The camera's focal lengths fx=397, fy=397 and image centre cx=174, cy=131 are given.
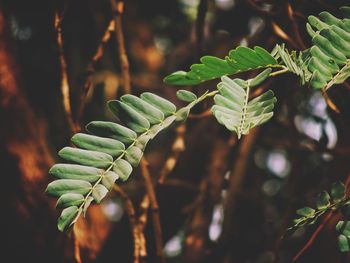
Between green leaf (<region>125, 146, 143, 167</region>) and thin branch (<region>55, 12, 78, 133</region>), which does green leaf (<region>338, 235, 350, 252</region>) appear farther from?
thin branch (<region>55, 12, 78, 133</region>)

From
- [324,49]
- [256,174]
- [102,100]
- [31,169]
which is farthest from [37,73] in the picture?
[324,49]

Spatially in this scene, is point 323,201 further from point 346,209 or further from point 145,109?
point 145,109

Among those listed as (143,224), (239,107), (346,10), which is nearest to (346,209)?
(239,107)

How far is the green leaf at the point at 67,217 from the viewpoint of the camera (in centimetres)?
60

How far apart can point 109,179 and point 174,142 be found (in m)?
0.83

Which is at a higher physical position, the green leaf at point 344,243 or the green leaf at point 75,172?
the green leaf at point 75,172

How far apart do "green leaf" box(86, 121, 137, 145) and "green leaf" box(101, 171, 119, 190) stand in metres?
0.06

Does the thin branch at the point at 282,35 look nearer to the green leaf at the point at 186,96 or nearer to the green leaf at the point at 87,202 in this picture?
the green leaf at the point at 186,96

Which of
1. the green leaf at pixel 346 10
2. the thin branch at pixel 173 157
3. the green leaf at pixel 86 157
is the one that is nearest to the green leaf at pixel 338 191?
the green leaf at pixel 346 10

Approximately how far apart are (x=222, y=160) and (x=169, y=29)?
4.83 ft

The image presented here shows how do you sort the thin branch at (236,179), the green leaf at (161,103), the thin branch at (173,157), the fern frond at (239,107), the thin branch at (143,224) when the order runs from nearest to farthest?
the fern frond at (239,107) → the green leaf at (161,103) → the thin branch at (143,224) → the thin branch at (173,157) → the thin branch at (236,179)

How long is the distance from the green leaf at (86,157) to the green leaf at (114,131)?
3 cm

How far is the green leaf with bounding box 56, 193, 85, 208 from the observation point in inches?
24.1

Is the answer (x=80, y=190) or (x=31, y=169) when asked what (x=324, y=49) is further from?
(x=31, y=169)
